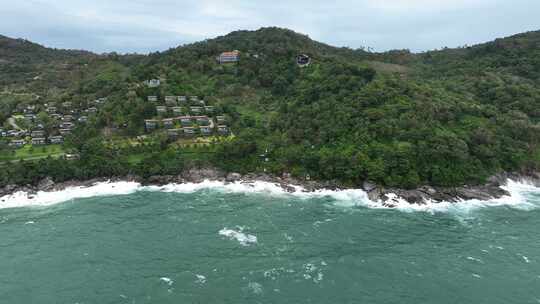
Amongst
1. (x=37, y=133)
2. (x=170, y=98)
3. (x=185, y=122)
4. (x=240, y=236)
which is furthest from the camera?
(x=170, y=98)

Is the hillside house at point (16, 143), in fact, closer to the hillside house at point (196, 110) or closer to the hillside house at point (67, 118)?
the hillside house at point (67, 118)

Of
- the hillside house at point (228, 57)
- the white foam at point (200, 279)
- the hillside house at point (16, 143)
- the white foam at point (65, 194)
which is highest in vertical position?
the hillside house at point (228, 57)

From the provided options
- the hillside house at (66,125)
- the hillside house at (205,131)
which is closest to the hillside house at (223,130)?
the hillside house at (205,131)

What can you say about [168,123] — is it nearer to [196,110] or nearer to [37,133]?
[196,110]

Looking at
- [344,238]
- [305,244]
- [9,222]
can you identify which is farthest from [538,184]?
[9,222]

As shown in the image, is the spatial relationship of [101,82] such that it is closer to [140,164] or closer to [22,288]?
[140,164]

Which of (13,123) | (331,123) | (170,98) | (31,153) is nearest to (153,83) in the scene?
(170,98)
